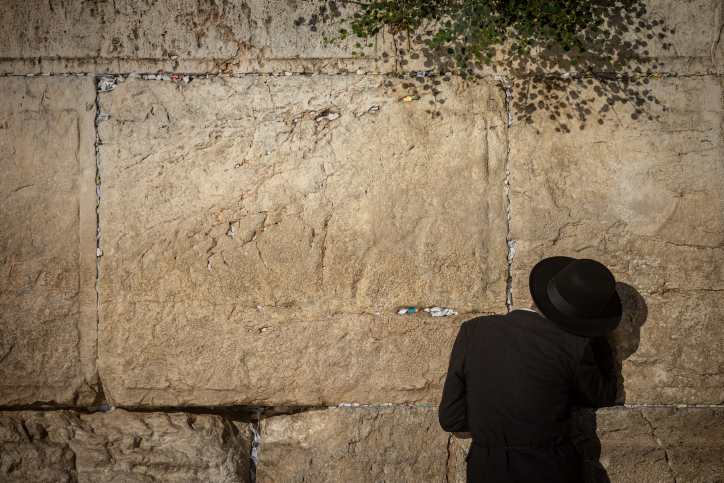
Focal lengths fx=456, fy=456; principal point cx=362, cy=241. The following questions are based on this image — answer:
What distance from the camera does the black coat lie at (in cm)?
201

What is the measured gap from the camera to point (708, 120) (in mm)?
2512

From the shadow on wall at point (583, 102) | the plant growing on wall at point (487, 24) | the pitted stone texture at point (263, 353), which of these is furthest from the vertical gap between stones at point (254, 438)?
the shadow on wall at point (583, 102)

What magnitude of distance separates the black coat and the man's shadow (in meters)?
0.43

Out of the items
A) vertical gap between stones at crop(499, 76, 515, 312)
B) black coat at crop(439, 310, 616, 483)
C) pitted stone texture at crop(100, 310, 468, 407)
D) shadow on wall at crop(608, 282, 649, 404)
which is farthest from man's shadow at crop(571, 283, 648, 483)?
pitted stone texture at crop(100, 310, 468, 407)

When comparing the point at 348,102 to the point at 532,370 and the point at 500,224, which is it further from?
the point at 532,370

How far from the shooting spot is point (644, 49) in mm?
2555

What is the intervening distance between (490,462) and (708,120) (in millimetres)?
2177

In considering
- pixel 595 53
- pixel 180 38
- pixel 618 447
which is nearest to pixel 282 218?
pixel 180 38

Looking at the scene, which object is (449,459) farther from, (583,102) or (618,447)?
(583,102)

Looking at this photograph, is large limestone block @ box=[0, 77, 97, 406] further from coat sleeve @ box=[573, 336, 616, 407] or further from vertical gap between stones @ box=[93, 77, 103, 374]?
coat sleeve @ box=[573, 336, 616, 407]

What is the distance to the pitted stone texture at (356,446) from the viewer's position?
2.50 m

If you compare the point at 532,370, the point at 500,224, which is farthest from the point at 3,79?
the point at 532,370

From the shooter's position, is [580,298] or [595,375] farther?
[595,375]

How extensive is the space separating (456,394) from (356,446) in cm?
72
